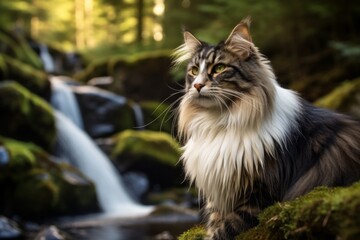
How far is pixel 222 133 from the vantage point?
11.6ft

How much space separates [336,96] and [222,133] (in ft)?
24.3

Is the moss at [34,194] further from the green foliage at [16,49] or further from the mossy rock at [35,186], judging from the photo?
the green foliage at [16,49]

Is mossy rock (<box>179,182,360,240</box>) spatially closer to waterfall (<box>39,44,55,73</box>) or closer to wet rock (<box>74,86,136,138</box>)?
wet rock (<box>74,86,136,138</box>)

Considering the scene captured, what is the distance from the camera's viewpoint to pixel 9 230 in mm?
8586

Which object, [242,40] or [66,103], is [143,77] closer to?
[66,103]

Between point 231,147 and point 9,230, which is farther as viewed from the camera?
point 9,230

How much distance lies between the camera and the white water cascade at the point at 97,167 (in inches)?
491

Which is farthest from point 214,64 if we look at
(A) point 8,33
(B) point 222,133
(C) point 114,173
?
(A) point 8,33

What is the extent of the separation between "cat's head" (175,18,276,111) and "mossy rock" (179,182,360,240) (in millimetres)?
837

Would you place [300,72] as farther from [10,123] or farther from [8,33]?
[8,33]

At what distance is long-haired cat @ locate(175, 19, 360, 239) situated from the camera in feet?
10.9

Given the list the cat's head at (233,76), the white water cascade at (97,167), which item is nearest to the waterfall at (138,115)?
the white water cascade at (97,167)

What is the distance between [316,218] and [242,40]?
1.57 m

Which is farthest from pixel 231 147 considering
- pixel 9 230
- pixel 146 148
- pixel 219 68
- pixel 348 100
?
pixel 146 148
